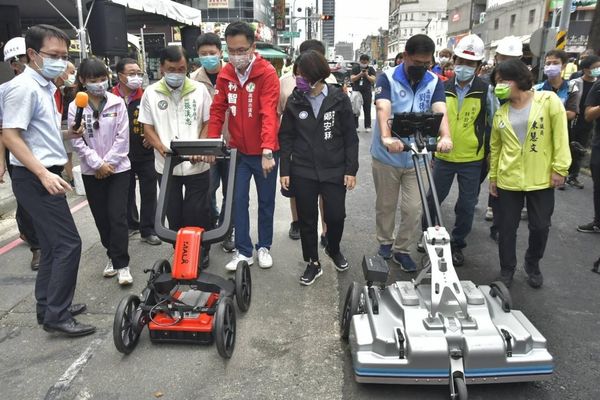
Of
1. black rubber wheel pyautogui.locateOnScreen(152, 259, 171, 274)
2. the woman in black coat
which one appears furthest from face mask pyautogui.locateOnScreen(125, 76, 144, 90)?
black rubber wheel pyautogui.locateOnScreen(152, 259, 171, 274)

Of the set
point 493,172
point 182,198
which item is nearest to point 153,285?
point 182,198

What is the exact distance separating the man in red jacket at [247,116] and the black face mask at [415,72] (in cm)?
114

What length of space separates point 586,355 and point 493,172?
1.62 m

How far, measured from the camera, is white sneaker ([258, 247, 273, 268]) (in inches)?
173

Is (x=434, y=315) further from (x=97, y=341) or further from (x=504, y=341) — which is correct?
(x=97, y=341)

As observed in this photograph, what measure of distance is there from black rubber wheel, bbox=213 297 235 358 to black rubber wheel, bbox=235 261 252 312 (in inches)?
13.1

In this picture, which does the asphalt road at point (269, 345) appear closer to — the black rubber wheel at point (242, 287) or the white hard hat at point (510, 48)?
the black rubber wheel at point (242, 287)

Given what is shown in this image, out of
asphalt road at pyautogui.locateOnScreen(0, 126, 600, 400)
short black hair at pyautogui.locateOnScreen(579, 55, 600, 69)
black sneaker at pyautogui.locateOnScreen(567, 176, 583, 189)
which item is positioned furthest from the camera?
black sneaker at pyautogui.locateOnScreen(567, 176, 583, 189)

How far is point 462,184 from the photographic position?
4387mm

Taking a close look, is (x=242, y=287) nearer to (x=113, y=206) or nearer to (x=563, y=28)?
(x=113, y=206)

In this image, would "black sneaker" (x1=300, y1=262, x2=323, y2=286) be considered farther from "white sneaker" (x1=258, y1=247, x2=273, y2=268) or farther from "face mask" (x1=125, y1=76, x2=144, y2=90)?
"face mask" (x1=125, y1=76, x2=144, y2=90)

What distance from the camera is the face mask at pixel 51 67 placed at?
3002 millimetres

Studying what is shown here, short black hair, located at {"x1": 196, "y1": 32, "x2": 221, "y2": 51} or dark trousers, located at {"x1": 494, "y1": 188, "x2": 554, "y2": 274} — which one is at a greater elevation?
short black hair, located at {"x1": 196, "y1": 32, "x2": 221, "y2": 51}

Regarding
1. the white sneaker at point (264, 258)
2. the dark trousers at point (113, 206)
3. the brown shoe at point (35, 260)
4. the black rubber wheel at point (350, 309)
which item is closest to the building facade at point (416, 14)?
the white sneaker at point (264, 258)
